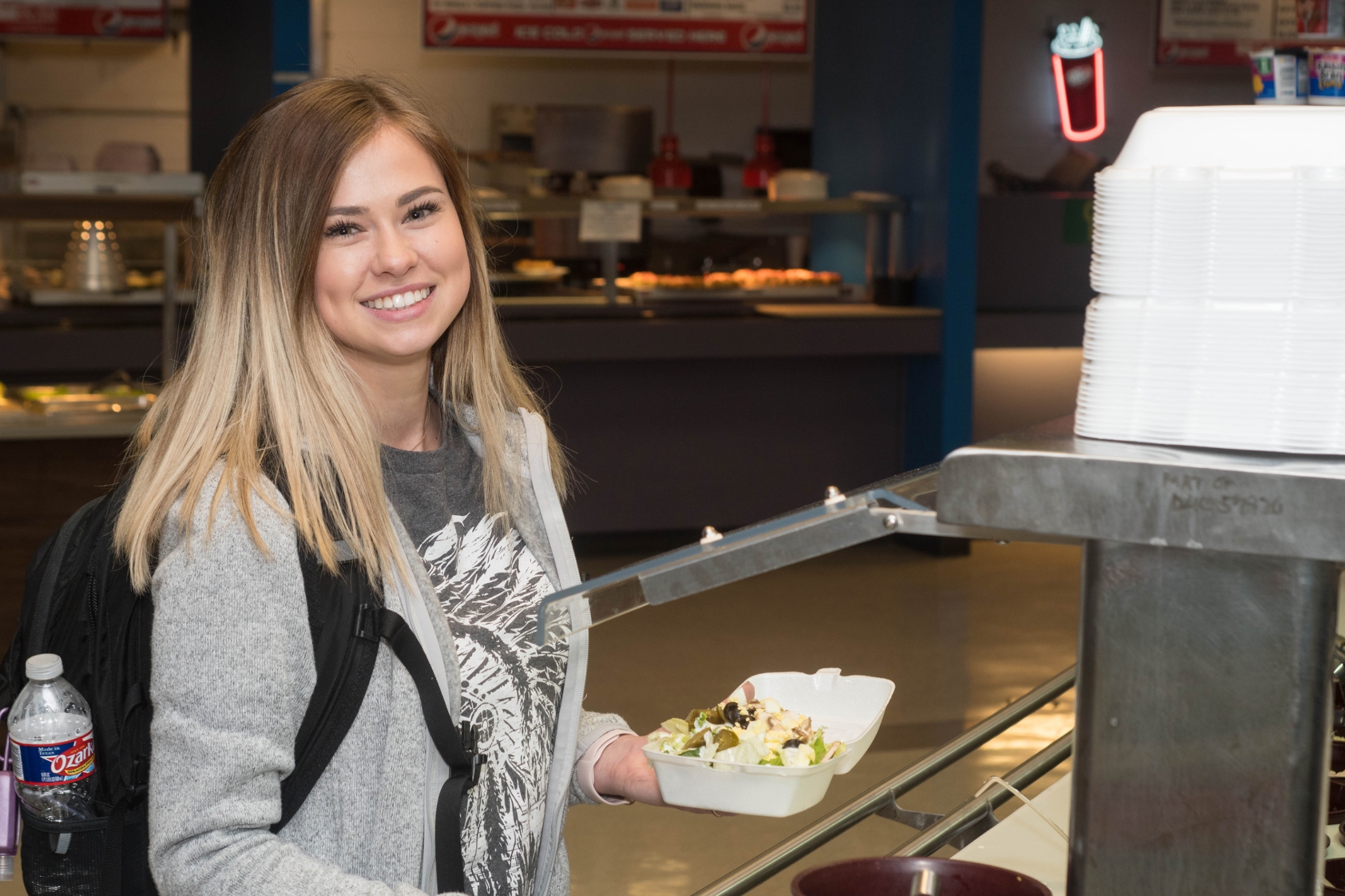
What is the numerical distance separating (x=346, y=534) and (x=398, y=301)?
0.96 feet

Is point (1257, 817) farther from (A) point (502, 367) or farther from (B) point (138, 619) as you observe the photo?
(A) point (502, 367)

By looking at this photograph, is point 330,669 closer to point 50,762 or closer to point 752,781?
point 50,762

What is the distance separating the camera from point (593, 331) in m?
5.96


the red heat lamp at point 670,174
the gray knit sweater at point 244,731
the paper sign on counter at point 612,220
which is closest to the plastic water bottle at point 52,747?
the gray knit sweater at point 244,731

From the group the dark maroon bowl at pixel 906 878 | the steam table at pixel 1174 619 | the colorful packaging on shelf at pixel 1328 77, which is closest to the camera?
the steam table at pixel 1174 619

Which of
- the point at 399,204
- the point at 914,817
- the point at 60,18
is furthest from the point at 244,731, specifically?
the point at 60,18

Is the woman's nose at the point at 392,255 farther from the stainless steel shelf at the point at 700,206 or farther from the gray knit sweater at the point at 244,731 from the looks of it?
the stainless steel shelf at the point at 700,206

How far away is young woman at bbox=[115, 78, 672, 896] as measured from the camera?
1156 millimetres

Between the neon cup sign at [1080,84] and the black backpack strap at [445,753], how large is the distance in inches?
236

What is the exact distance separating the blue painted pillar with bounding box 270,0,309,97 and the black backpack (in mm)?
4386

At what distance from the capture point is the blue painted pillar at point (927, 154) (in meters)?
6.20

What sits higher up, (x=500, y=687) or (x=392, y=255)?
(x=392, y=255)

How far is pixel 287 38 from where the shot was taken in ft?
17.6

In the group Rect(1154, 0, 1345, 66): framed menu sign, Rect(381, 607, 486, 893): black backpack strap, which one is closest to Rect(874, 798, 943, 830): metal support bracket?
Rect(381, 607, 486, 893): black backpack strap
